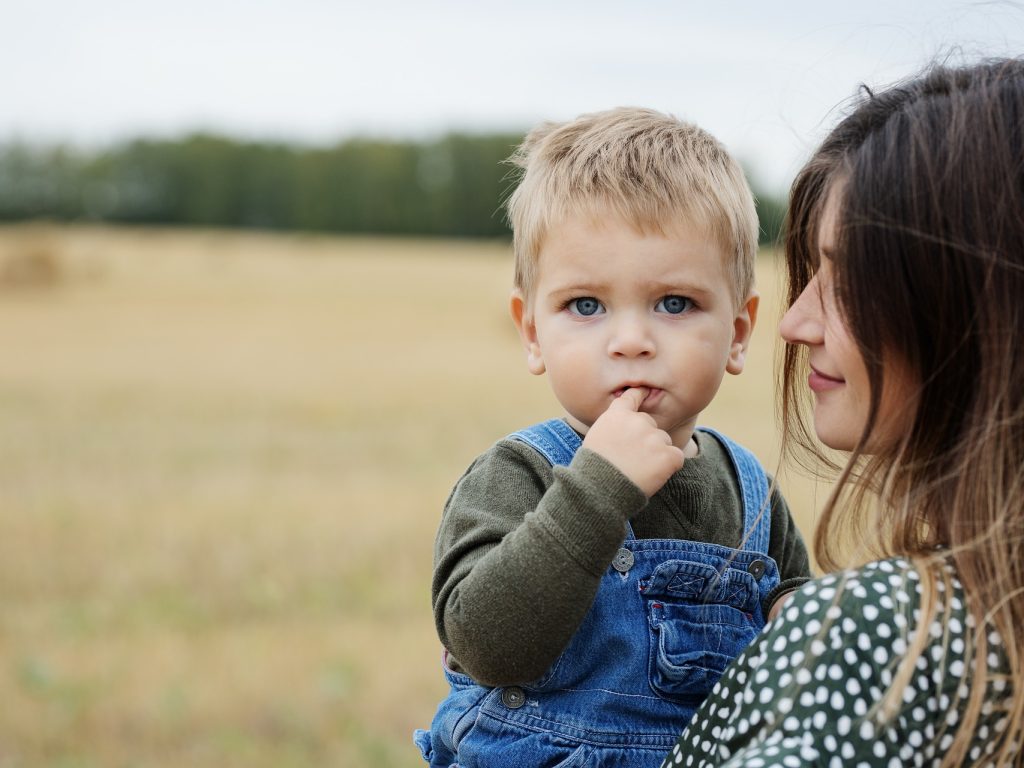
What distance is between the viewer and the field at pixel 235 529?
4566mm

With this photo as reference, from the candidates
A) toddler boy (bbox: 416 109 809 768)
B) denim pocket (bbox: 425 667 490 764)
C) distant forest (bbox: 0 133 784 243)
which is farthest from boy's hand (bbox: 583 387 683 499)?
distant forest (bbox: 0 133 784 243)

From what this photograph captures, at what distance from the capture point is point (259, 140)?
52.4 m

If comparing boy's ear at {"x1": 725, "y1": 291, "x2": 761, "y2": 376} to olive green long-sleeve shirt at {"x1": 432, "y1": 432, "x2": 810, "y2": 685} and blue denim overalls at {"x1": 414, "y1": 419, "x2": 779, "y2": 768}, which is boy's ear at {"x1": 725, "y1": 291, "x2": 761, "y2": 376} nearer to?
blue denim overalls at {"x1": 414, "y1": 419, "x2": 779, "y2": 768}

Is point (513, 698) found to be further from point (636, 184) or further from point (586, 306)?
point (636, 184)

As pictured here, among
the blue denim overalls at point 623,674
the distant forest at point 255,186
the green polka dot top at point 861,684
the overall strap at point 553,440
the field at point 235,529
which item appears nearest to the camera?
the green polka dot top at point 861,684

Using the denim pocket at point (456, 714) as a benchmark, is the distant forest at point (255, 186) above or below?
below

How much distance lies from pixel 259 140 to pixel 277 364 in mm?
39182

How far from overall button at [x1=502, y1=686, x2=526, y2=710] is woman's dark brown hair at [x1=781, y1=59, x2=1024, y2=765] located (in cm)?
53

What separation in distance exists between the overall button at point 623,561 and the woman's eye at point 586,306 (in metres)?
0.39

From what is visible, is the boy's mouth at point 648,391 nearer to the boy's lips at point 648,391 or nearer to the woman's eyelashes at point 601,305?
the boy's lips at point 648,391

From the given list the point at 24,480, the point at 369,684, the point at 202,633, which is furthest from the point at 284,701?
the point at 24,480

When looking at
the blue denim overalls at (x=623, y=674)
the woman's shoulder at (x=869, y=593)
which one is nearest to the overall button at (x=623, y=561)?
the blue denim overalls at (x=623, y=674)

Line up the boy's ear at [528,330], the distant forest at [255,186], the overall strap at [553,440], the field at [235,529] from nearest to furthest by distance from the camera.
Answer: the overall strap at [553,440] < the boy's ear at [528,330] < the field at [235,529] < the distant forest at [255,186]

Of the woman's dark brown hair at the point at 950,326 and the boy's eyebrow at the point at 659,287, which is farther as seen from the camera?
the boy's eyebrow at the point at 659,287
